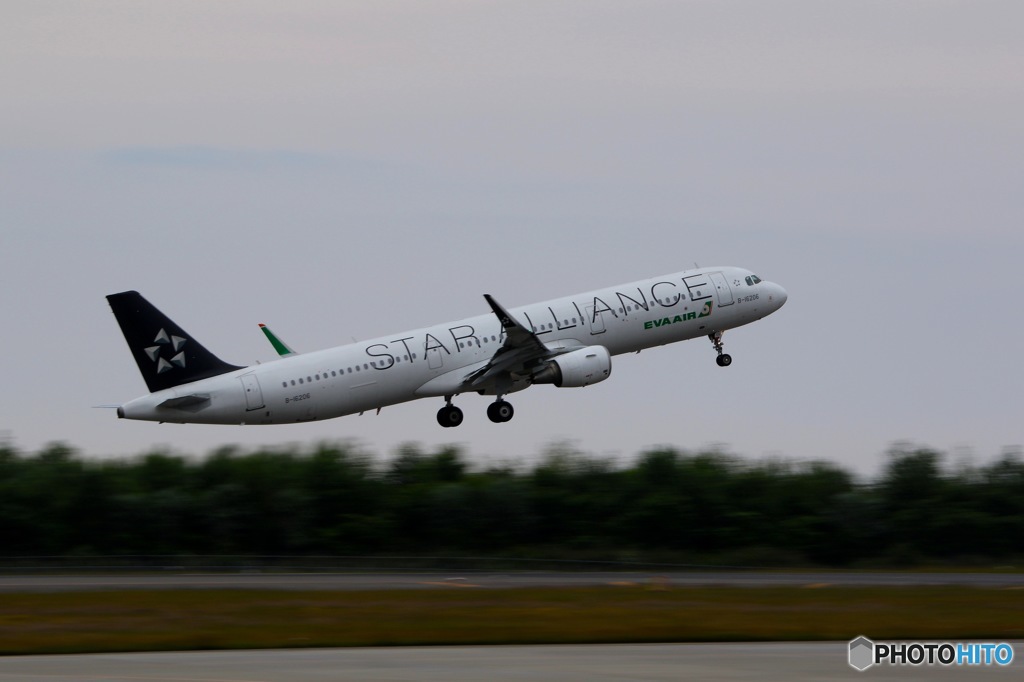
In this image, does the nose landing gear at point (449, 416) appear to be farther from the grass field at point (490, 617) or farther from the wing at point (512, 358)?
the grass field at point (490, 617)

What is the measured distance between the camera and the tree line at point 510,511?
2886 inches

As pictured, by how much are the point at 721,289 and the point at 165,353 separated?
25.1 m

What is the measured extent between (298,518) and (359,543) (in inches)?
139

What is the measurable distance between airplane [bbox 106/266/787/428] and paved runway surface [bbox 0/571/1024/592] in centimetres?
686

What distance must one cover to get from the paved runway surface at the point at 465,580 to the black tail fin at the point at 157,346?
7.82m

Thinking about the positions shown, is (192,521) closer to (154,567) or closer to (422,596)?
(154,567)

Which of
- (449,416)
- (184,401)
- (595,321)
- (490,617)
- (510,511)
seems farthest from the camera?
(510,511)

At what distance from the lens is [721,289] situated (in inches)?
2554

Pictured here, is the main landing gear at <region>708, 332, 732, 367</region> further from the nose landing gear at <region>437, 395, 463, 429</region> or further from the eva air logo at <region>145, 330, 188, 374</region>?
the eva air logo at <region>145, 330, 188, 374</region>

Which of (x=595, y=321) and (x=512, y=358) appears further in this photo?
(x=595, y=321)

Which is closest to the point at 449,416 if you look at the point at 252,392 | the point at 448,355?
the point at 448,355

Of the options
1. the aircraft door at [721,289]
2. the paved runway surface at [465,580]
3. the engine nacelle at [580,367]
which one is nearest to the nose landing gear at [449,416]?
the engine nacelle at [580,367]

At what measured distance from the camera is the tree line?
2886 inches

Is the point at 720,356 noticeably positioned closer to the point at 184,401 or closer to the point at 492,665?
the point at 184,401
